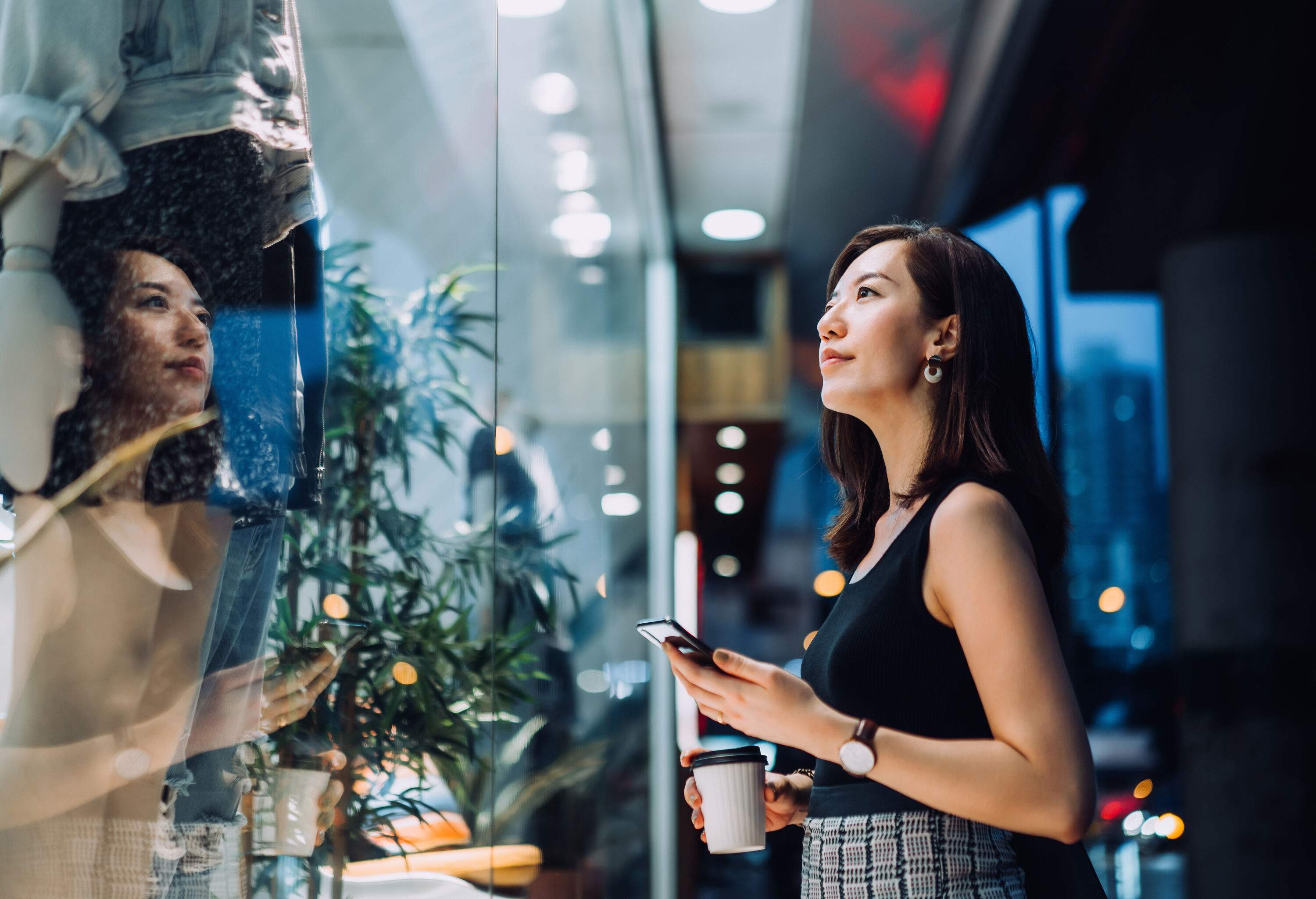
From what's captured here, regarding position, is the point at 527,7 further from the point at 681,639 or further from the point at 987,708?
the point at 987,708

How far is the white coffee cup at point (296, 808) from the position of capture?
3.39ft

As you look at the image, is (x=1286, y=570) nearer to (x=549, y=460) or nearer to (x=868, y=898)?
(x=549, y=460)

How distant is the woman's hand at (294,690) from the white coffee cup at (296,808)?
0.05 metres

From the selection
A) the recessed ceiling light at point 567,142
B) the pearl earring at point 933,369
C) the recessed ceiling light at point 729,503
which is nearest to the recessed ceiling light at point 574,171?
the recessed ceiling light at point 567,142

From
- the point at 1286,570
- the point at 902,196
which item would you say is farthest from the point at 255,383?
the point at 902,196

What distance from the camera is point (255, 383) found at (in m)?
1.03

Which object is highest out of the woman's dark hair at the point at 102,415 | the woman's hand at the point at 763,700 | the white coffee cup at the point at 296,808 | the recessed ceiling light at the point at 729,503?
the recessed ceiling light at the point at 729,503

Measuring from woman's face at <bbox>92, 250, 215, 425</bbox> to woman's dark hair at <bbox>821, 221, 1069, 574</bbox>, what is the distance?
2.43 ft

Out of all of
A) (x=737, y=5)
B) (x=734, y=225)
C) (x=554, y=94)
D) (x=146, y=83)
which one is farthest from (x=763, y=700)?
(x=734, y=225)

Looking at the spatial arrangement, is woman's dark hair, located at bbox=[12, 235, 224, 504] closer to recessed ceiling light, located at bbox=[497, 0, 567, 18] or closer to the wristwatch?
the wristwatch

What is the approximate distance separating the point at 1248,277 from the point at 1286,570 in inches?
42.4

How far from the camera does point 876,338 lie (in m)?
1.20

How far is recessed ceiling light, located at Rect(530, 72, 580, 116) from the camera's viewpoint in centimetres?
237

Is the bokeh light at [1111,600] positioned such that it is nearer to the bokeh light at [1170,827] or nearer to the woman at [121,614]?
the bokeh light at [1170,827]
